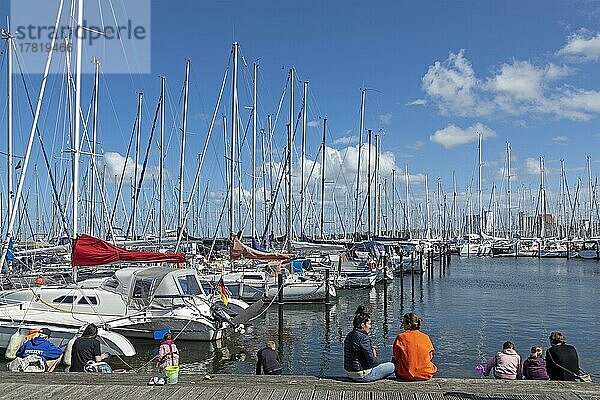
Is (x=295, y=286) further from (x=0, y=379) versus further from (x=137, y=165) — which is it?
(x=0, y=379)

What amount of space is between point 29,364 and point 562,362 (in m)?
12.3

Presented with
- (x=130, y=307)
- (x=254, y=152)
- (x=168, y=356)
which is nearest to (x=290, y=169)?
(x=254, y=152)

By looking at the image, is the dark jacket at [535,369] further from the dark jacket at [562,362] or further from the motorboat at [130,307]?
the motorboat at [130,307]

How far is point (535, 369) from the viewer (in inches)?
517

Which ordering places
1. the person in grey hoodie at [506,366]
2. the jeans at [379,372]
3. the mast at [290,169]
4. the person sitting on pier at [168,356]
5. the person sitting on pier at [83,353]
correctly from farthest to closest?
the mast at [290,169] → the person sitting on pier at [168,356] → the person sitting on pier at [83,353] → the person in grey hoodie at [506,366] → the jeans at [379,372]

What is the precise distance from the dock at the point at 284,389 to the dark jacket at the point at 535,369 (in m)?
2.49

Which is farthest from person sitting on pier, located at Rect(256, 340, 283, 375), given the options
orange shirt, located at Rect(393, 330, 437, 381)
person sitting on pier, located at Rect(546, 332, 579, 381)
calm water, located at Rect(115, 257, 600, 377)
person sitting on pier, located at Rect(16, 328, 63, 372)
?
person sitting on pier, located at Rect(546, 332, 579, 381)

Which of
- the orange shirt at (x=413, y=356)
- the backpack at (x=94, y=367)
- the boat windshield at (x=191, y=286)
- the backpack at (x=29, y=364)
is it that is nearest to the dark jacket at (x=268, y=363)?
the backpack at (x=94, y=367)

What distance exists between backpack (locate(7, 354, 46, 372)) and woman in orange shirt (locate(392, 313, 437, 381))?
970 centimetres

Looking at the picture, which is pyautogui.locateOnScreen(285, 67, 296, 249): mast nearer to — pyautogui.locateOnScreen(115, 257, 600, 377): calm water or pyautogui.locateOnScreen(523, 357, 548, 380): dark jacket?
pyautogui.locateOnScreen(115, 257, 600, 377): calm water

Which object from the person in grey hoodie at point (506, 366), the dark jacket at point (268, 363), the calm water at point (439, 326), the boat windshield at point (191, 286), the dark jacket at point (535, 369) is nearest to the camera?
the dark jacket at point (535, 369)

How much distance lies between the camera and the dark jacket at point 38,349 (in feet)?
53.0

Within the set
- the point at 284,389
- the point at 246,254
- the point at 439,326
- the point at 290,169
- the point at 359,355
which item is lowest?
the point at 439,326

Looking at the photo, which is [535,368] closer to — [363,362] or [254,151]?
[363,362]
